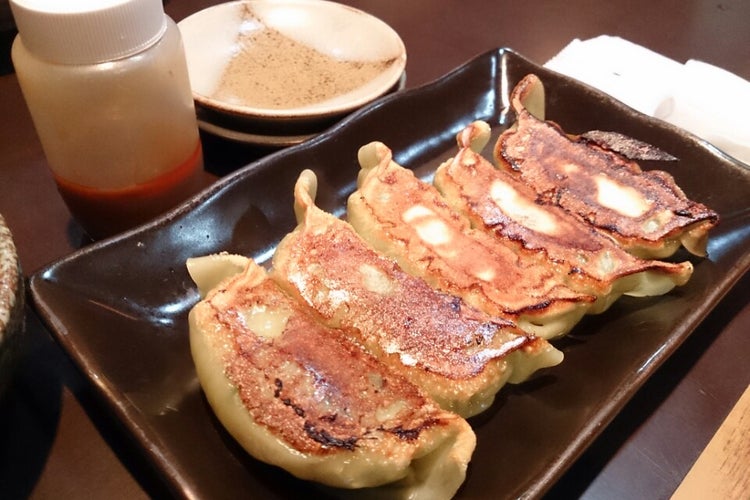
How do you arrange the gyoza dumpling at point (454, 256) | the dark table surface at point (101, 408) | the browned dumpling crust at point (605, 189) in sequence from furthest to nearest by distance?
1. the browned dumpling crust at point (605, 189)
2. the gyoza dumpling at point (454, 256)
3. the dark table surface at point (101, 408)

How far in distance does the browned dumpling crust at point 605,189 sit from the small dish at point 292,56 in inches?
16.5

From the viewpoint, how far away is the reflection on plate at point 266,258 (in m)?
1.10

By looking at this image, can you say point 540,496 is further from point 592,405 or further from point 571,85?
point 571,85

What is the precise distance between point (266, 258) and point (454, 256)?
0.44m

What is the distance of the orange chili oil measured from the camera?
1.40 m

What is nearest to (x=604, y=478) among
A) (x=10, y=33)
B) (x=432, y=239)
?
(x=432, y=239)

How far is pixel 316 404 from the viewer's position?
107 centimetres

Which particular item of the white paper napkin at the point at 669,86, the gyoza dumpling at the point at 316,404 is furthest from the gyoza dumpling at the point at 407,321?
the white paper napkin at the point at 669,86

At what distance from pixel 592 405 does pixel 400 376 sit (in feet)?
1.19

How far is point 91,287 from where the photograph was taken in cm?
128

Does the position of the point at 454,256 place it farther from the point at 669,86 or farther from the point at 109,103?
the point at 669,86

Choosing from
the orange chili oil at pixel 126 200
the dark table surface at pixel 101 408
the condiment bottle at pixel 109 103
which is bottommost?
the dark table surface at pixel 101 408

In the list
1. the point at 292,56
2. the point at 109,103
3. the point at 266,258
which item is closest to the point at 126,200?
the point at 109,103

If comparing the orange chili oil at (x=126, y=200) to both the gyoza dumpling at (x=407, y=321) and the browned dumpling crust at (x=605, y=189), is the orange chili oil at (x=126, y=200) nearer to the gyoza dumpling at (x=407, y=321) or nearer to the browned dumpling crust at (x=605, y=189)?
the gyoza dumpling at (x=407, y=321)
